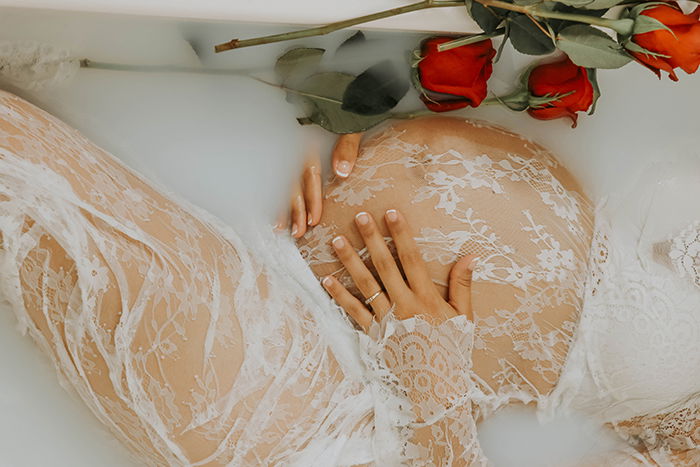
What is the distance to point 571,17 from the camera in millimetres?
753

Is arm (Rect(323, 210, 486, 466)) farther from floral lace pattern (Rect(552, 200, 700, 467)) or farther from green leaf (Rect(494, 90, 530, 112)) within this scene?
green leaf (Rect(494, 90, 530, 112))

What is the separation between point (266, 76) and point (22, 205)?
0.46m

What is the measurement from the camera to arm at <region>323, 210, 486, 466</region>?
0.91 meters

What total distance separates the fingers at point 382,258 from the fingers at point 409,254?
15mm

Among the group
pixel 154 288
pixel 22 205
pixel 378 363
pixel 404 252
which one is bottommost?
pixel 378 363

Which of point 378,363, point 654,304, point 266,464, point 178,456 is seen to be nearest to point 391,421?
point 378,363

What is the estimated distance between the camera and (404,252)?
3.08 ft

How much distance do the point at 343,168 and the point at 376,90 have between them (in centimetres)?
13

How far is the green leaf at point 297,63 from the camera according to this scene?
0.98 metres

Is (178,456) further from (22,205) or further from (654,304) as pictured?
(654,304)

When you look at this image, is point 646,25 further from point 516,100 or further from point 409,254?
point 409,254

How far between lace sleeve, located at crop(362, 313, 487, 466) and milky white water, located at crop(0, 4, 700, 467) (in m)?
0.14

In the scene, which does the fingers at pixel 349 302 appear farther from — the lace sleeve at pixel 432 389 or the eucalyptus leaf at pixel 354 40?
the eucalyptus leaf at pixel 354 40

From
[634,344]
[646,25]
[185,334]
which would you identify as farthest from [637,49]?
[185,334]
